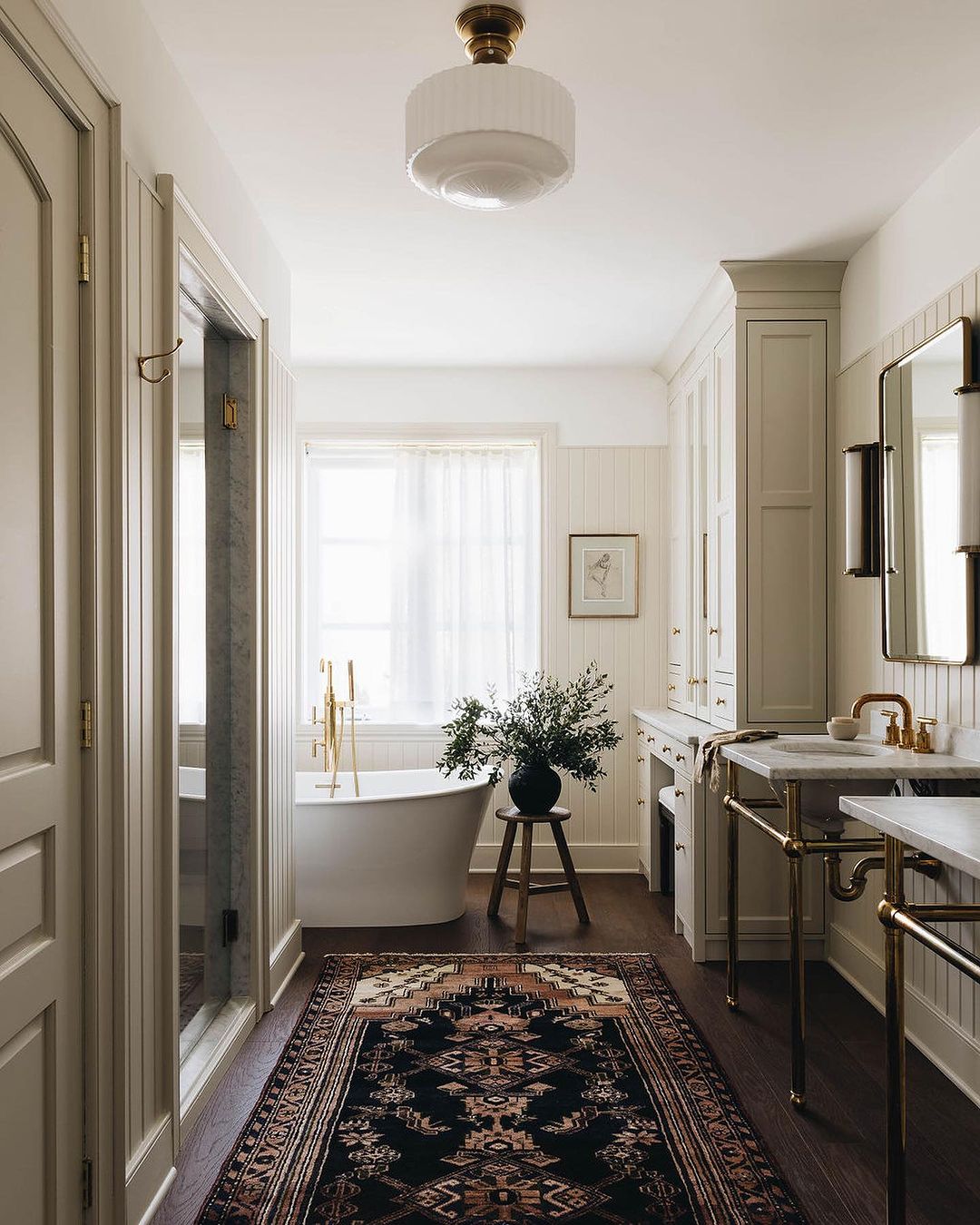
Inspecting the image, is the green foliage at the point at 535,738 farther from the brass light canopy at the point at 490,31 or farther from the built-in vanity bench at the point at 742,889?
the brass light canopy at the point at 490,31

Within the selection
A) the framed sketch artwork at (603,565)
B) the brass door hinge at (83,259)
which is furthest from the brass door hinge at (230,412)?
the framed sketch artwork at (603,565)

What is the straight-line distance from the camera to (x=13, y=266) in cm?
164

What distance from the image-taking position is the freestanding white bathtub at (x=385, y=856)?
4.16m

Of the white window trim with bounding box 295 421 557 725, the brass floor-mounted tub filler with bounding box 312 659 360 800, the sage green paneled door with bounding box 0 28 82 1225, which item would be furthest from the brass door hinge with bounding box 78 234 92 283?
the white window trim with bounding box 295 421 557 725

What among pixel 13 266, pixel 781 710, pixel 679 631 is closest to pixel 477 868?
pixel 679 631

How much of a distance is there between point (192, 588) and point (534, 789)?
1.89m

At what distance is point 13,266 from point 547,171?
3.78 ft

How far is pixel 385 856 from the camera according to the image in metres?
4.23

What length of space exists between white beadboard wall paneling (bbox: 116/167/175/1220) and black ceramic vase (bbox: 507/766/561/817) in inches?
83.1

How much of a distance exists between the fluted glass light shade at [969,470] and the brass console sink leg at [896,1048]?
3.79ft

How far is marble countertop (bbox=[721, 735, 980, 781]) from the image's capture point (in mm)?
2613

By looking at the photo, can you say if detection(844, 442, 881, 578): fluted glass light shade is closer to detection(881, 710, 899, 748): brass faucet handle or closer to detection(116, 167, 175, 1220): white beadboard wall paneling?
detection(881, 710, 899, 748): brass faucet handle

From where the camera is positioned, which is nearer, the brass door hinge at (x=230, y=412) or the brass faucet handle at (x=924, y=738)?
the brass faucet handle at (x=924, y=738)

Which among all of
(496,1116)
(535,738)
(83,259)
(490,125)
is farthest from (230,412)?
(496,1116)
